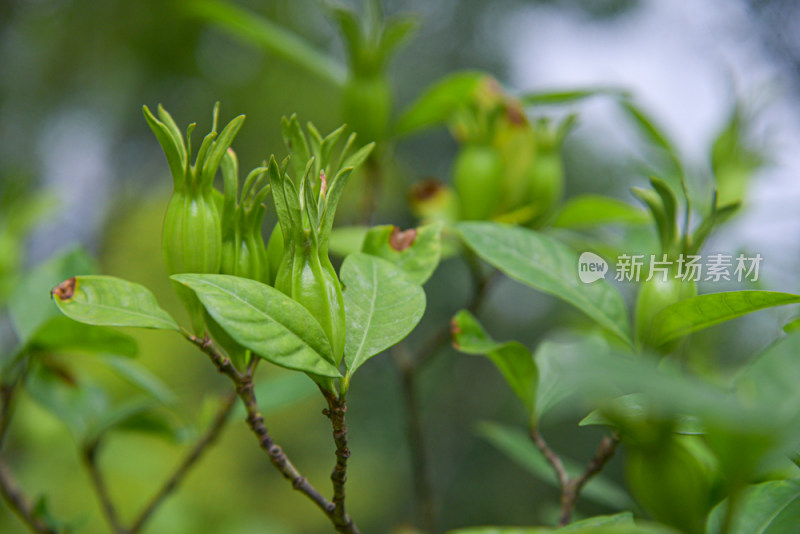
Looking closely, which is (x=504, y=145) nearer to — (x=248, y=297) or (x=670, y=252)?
(x=670, y=252)

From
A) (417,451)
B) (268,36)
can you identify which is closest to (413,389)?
(417,451)

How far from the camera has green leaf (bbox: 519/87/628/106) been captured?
546 mm

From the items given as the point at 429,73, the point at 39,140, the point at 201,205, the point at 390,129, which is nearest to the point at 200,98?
the point at 39,140

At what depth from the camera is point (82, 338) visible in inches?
16.5

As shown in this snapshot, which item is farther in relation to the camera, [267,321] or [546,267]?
[546,267]

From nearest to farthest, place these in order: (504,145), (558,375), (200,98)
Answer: (558,375) → (504,145) → (200,98)

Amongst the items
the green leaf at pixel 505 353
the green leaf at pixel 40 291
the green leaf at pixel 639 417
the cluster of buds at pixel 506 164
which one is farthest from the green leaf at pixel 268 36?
the green leaf at pixel 639 417

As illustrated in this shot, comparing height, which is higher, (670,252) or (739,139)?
(739,139)

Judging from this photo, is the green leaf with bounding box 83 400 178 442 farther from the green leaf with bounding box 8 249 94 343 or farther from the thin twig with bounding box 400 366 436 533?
the thin twig with bounding box 400 366 436 533

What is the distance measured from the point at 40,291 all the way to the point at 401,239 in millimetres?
360

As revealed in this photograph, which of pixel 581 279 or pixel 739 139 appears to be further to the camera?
pixel 739 139

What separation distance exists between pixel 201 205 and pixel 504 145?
0.35 metres

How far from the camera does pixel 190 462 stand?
18.3 inches

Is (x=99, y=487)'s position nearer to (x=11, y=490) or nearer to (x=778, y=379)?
(x=11, y=490)
